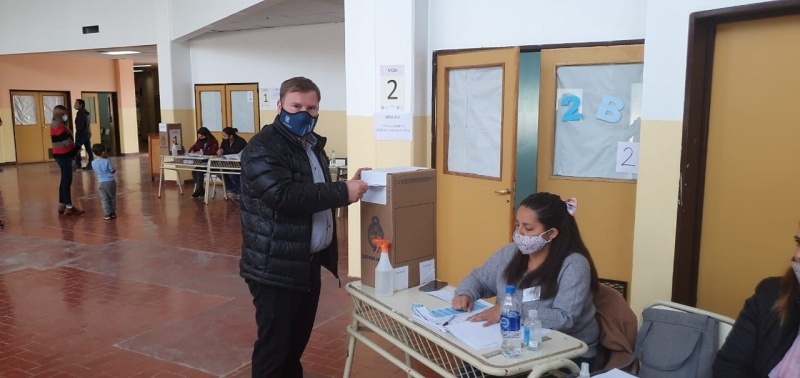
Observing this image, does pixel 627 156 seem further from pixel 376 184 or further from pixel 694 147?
pixel 376 184

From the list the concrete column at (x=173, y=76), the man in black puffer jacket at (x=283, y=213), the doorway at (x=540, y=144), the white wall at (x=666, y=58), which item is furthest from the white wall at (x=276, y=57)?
the man in black puffer jacket at (x=283, y=213)

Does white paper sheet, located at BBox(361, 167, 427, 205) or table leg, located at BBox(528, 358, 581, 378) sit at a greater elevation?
white paper sheet, located at BBox(361, 167, 427, 205)

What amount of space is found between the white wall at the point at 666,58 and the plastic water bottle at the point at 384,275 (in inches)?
67.4

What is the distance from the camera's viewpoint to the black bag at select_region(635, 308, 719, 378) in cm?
227

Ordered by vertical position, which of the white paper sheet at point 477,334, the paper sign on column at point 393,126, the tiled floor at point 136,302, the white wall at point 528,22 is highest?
the white wall at point 528,22

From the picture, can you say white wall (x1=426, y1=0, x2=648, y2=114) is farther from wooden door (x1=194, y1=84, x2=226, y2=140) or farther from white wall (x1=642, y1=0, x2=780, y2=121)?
wooden door (x1=194, y1=84, x2=226, y2=140)

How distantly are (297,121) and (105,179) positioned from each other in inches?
253

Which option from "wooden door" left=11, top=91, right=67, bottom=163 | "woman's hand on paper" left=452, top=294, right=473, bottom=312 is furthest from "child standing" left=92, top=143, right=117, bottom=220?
"wooden door" left=11, top=91, right=67, bottom=163

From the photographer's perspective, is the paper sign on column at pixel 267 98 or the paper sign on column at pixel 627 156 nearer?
the paper sign on column at pixel 627 156

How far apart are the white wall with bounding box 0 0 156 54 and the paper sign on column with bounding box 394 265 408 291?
10.6 metres

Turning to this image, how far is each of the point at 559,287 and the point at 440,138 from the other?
2.64m

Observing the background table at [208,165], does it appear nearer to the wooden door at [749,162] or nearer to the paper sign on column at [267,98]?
the paper sign on column at [267,98]

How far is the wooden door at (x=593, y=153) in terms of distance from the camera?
163 inches

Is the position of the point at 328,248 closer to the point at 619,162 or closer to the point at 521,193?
the point at 619,162
